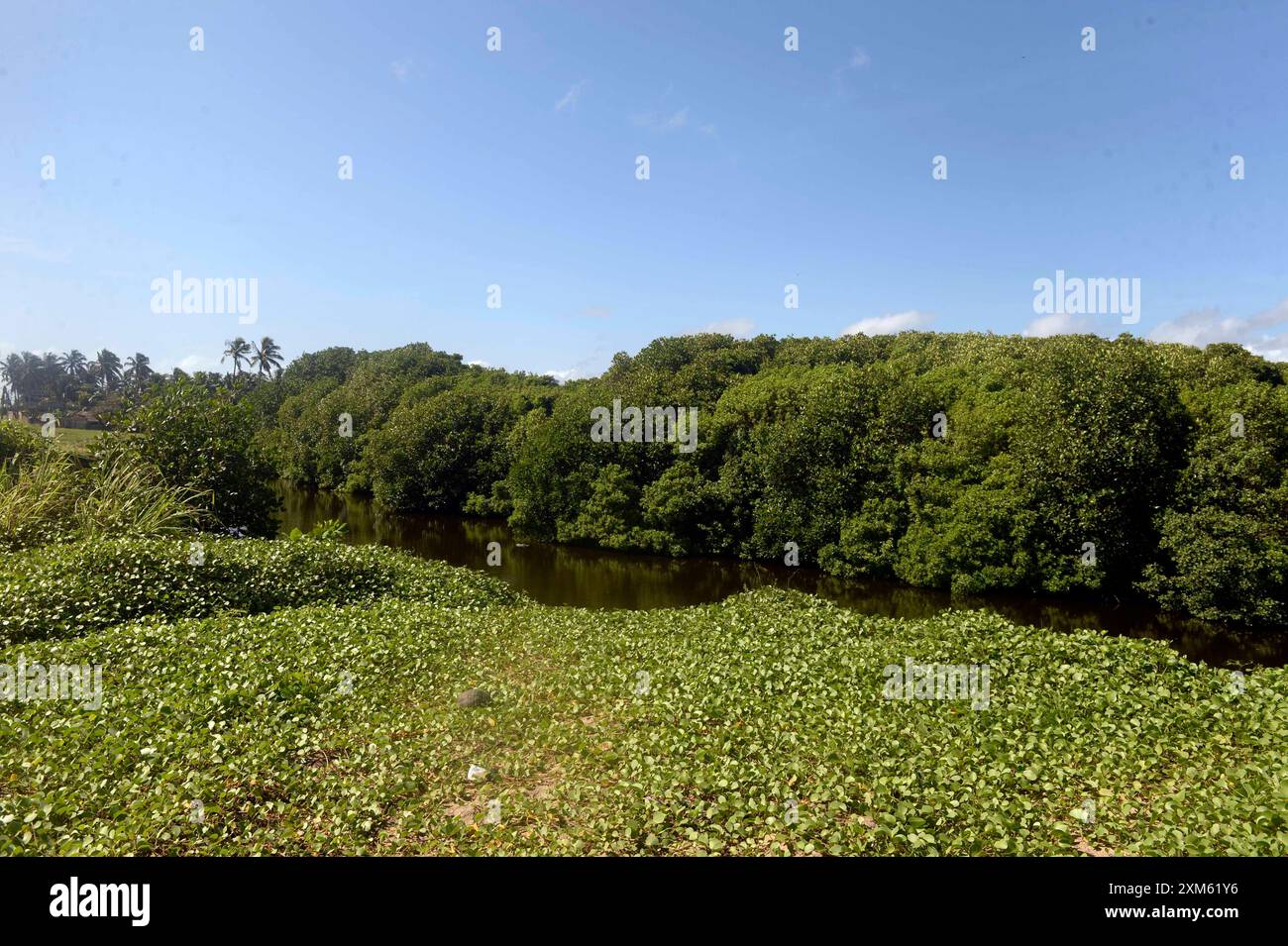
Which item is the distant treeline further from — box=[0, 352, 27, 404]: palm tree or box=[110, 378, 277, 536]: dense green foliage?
box=[0, 352, 27, 404]: palm tree

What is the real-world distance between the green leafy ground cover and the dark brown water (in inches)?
384

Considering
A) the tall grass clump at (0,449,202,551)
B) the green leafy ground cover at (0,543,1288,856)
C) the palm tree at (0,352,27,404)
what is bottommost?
the green leafy ground cover at (0,543,1288,856)

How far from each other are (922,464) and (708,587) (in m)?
9.80

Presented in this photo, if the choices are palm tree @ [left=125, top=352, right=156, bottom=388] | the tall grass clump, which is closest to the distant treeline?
the tall grass clump

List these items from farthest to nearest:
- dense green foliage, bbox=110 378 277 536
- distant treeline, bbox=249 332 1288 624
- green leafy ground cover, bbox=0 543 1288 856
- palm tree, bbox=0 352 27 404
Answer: palm tree, bbox=0 352 27 404 → distant treeline, bbox=249 332 1288 624 → dense green foliage, bbox=110 378 277 536 → green leafy ground cover, bbox=0 543 1288 856

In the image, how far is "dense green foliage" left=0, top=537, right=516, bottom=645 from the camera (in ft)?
37.1

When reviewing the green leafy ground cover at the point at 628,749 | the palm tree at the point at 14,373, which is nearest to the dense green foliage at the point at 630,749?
the green leafy ground cover at the point at 628,749

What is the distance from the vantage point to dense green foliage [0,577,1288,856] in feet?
19.4

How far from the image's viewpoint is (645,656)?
11.3 meters

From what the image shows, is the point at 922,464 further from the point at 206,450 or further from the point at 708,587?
the point at 206,450

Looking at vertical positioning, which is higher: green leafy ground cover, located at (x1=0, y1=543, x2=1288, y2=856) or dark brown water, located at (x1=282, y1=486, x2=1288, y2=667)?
green leafy ground cover, located at (x1=0, y1=543, x2=1288, y2=856)

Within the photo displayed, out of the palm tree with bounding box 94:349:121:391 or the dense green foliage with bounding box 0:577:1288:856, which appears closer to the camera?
the dense green foliage with bounding box 0:577:1288:856

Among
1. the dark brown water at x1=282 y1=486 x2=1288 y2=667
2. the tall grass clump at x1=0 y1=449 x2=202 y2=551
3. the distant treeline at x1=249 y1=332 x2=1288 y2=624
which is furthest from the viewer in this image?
the distant treeline at x1=249 y1=332 x2=1288 y2=624
